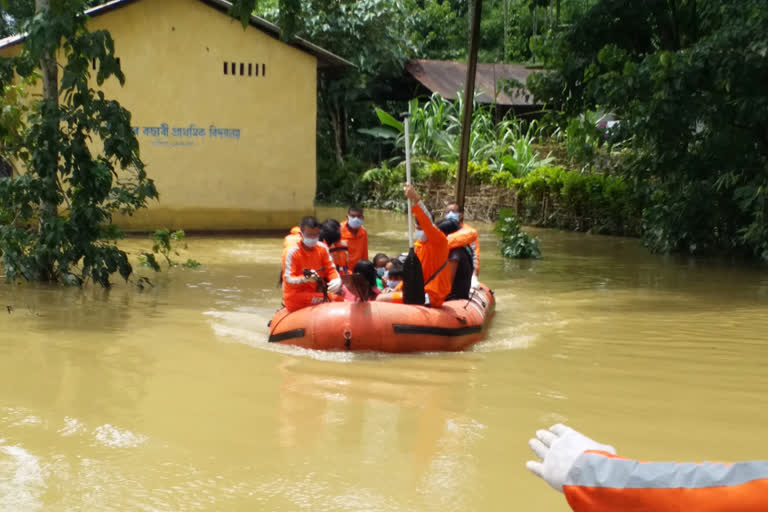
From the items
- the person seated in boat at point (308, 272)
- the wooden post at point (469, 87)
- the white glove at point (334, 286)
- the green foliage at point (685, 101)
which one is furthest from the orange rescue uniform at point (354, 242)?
the green foliage at point (685, 101)

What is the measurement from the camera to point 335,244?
32.7ft

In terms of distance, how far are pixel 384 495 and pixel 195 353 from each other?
12.2ft

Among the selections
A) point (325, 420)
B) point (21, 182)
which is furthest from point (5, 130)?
point (325, 420)

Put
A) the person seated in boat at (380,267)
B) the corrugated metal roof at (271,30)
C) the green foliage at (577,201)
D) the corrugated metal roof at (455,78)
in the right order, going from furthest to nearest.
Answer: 1. the corrugated metal roof at (455,78)
2. the green foliage at (577,201)
3. the corrugated metal roof at (271,30)
4. the person seated in boat at (380,267)

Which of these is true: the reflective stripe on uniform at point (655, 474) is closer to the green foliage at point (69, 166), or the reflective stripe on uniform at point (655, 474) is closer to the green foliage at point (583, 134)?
the green foliage at point (69, 166)

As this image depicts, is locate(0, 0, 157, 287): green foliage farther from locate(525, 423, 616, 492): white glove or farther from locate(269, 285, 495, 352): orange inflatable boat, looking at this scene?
locate(525, 423, 616, 492): white glove

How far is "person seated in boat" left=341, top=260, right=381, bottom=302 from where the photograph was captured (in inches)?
311

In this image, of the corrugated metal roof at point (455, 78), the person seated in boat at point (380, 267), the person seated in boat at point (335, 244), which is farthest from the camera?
the corrugated metal roof at point (455, 78)

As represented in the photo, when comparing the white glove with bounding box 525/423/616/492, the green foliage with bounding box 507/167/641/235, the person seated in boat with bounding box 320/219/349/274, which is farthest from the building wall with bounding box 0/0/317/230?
the white glove with bounding box 525/423/616/492

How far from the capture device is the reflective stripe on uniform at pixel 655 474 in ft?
5.67

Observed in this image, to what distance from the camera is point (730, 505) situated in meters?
1.71

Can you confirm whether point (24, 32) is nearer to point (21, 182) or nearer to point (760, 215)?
point (21, 182)

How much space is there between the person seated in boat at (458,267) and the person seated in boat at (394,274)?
748 millimetres

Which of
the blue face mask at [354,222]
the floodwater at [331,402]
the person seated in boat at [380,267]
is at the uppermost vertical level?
the blue face mask at [354,222]
